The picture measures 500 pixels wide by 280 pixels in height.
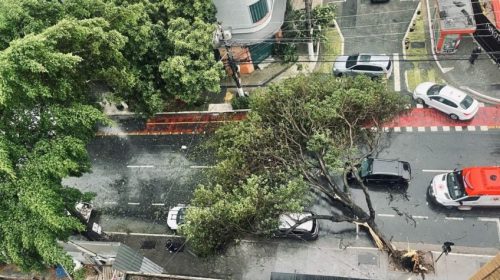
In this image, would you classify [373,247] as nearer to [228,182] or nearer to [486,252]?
[486,252]

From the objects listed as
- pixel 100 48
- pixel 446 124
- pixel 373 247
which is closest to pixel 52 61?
pixel 100 48

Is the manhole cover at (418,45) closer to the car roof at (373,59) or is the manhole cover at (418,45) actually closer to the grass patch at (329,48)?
the car roof at (373,59)

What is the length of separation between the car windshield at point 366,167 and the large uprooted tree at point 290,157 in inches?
45.9

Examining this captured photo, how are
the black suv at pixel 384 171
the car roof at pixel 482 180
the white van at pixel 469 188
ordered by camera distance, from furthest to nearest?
the black suv at pixel 384 171 < the white van at pixel 469 188 < the car roof at pixel 482 180

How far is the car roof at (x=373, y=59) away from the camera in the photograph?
3359 centimetres

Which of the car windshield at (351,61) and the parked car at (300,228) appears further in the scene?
the car windshield at (351,61)

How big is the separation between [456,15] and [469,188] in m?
14.9

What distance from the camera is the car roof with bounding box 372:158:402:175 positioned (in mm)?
28453

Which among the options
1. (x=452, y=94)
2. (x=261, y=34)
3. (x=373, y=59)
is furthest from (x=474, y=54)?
(x=261, y=34)

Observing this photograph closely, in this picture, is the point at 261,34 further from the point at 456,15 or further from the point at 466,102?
the point at 466,102

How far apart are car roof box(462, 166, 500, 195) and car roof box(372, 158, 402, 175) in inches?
155

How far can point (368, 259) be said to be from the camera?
27.0 meters

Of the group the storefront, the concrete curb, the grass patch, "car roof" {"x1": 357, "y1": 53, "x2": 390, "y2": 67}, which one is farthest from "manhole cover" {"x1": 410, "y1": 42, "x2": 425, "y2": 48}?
the grass patch

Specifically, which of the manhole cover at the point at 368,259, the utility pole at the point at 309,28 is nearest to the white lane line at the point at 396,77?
the utility pole at the point at 309,28
